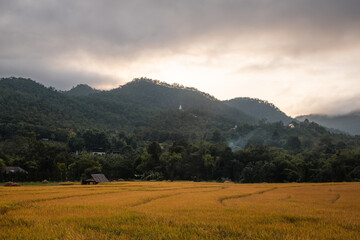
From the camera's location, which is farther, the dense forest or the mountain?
the mountain

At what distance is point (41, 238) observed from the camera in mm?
8242

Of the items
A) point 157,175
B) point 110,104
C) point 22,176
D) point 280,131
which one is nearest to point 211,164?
point 157,175

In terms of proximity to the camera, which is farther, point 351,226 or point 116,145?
point 116,145

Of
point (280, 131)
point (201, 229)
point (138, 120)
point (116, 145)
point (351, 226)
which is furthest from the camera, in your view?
point (138, 120)

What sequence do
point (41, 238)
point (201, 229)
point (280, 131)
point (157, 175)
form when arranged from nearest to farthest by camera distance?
point (41, 238) < point (201, 229) < point (157, 175) < point (280, 131)

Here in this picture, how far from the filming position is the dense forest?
55812 mm

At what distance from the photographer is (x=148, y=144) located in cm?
10119

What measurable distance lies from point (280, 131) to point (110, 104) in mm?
85988

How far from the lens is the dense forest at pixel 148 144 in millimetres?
55812

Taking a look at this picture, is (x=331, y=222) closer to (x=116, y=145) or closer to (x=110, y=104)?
(x=116, y=145)

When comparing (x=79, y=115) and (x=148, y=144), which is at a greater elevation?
(x=79, y=115)

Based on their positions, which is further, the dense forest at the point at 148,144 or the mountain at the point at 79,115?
the mountain at the point at 79,115

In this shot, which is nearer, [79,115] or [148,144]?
[148,144]

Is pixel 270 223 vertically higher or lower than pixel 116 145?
lower
